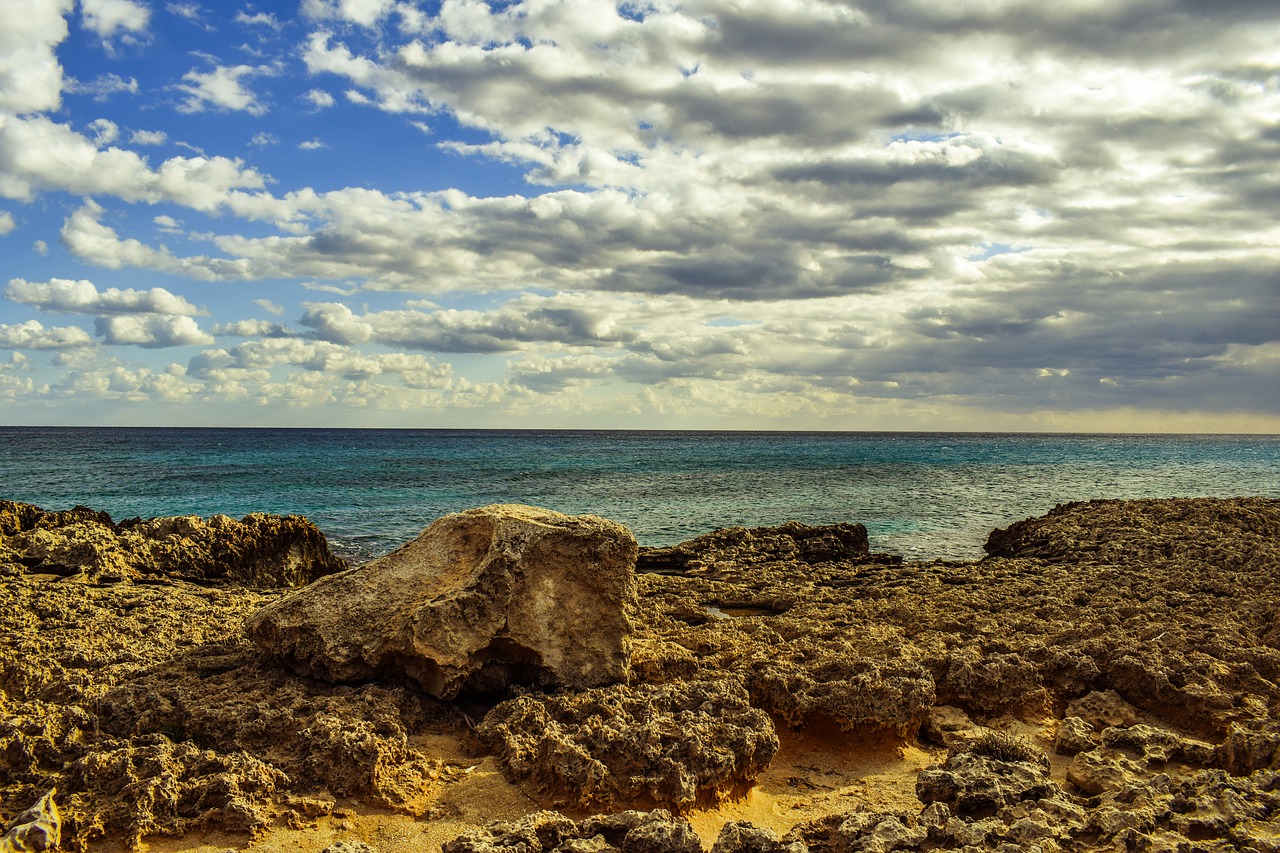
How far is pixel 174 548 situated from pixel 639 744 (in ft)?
35.1

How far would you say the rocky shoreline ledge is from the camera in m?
4.65

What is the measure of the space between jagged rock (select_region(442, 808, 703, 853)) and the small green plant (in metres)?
2.51

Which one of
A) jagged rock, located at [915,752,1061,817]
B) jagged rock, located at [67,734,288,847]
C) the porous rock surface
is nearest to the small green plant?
jagged rock, located at [915,752,1061,817]

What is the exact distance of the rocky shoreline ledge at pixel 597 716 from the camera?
465 cm

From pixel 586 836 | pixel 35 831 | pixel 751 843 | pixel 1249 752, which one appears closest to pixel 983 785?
pixel 751 843

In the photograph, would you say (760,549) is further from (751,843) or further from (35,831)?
(35,831)

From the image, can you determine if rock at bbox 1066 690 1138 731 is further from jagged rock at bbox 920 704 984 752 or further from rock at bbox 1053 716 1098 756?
jagged rock at bbox 920 704 984 752

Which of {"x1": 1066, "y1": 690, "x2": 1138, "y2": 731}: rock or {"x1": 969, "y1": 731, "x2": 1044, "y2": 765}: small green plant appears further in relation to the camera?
{"x1": 1066, "y1": 690, "x2": 1138, "y2": 731}: rock

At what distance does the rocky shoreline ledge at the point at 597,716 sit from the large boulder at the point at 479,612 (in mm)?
26

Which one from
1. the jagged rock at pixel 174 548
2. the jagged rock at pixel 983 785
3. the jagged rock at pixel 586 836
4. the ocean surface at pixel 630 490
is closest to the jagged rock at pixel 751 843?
the jagged rock at pixel 586 836

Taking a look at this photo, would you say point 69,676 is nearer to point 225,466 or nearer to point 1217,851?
point 1217,851

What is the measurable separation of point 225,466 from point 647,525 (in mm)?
35444

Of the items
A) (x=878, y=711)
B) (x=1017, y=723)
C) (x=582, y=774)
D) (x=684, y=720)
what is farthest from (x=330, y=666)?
(x=1017, y=723)

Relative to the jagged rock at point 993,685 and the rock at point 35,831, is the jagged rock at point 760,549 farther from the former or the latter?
the rock at point 35,831
